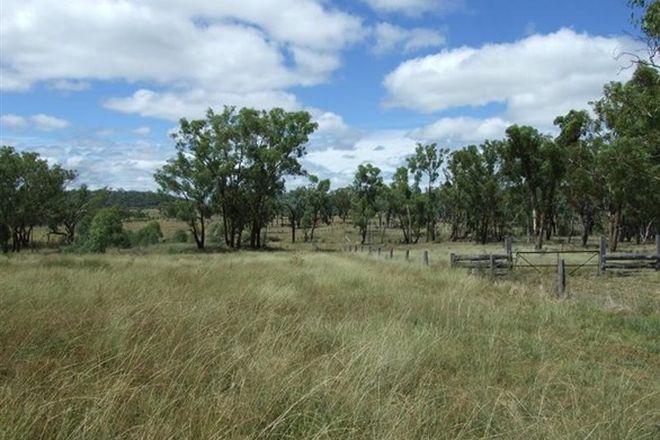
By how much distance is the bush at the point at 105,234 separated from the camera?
4697cm

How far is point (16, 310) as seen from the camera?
525cm

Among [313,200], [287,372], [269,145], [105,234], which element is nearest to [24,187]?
[105,234]

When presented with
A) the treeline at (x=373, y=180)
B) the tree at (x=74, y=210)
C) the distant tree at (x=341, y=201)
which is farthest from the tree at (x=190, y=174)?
the distant tree at (x=341, y=201)

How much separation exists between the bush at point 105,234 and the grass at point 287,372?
41755 millimetres

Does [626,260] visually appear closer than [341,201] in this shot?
Yes

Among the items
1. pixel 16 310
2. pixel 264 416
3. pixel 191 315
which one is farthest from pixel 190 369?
pixel 16 310

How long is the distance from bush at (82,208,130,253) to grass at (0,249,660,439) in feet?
137

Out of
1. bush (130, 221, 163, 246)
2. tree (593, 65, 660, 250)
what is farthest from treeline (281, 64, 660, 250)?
bush (130, 221, 163, 246)

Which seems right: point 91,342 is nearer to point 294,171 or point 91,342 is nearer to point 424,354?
point 424,354

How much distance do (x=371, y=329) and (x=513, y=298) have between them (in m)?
6.94

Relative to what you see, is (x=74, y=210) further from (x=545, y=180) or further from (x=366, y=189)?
(x=545, y=180)

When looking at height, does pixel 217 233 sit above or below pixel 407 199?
below

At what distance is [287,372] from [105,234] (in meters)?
48.2

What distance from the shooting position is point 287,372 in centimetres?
434
